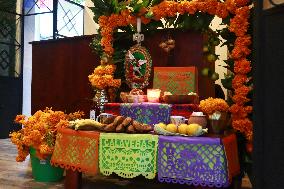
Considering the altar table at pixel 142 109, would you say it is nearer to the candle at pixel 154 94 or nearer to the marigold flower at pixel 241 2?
the candle at pixel 154 94

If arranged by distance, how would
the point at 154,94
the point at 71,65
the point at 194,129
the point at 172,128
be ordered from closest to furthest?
1. the point at 194,129
2. the point at 172,128
3. the point at 154,94
4. the point at 71,65

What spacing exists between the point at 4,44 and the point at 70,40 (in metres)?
3.14

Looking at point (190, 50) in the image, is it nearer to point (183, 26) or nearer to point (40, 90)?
point (183, 26)

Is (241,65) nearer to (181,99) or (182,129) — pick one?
(181,99)

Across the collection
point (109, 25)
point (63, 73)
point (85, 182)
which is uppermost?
point (109, 25)

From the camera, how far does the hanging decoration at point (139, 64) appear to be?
417 cm

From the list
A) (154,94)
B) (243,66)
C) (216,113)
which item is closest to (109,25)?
(154,94)

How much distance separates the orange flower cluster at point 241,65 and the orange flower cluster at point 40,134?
1740 mm

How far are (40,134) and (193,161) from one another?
1.84 metres

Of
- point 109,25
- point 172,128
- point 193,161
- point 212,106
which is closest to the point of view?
point 193,161

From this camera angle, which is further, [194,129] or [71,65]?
[71,65]

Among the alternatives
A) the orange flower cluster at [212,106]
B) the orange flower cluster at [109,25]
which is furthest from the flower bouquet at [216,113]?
the orange flower cluster at [109,25]

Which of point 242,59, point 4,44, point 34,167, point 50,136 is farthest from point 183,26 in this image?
point 4,44

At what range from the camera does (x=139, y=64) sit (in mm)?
4188
